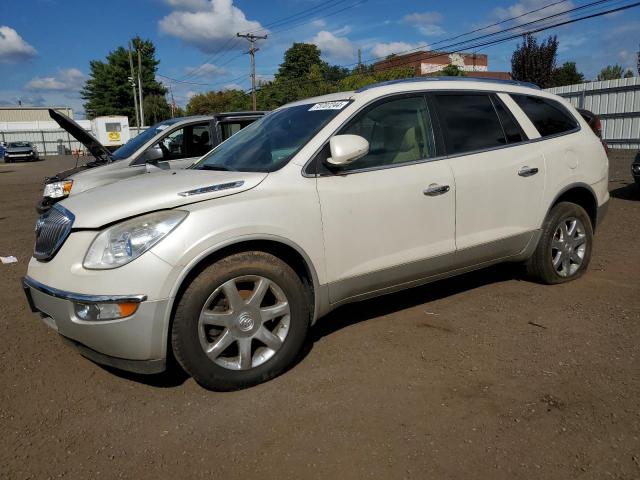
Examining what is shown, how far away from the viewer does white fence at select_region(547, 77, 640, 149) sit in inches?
760

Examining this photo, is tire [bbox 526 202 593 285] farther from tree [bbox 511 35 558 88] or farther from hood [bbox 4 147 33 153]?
hood [bbox 4 147 33 153]

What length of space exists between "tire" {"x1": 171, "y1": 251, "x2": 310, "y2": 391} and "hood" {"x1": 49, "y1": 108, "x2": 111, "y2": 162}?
4868 mm

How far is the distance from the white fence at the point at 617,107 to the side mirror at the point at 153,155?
17411 millimetres

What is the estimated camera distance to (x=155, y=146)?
24.4ft

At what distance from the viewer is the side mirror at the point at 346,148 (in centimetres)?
325

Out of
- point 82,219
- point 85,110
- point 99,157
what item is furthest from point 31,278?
point 85,110

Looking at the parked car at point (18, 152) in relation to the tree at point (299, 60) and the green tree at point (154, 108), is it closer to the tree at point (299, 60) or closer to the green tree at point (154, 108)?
the green tree at point (154, 108)

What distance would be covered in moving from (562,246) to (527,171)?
0.89 meters

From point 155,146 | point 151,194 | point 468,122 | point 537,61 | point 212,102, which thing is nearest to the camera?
point 151,194

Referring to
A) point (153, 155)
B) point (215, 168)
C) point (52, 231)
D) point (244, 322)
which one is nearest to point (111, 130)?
point (153, 155)

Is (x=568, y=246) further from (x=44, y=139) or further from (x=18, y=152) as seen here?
(x=44, y=139)

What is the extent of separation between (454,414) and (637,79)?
2072 cm

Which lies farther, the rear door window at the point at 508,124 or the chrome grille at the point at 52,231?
the rear door window at the point at 508,124

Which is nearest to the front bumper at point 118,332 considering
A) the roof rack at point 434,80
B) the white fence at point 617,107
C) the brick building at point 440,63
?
the roof rack at point 434,80
